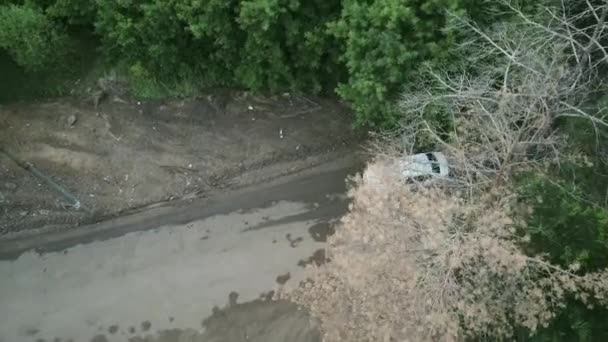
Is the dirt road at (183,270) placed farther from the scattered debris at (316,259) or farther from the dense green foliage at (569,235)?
the dense green foliage at (569,235)

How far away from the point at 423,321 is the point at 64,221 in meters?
8.34

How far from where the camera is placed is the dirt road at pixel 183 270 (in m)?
12.3

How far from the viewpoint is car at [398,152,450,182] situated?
1159cm

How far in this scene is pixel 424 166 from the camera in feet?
39.5

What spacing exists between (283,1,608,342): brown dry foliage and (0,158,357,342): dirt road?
1.94m

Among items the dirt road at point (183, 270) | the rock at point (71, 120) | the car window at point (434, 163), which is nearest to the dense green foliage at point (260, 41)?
the car window at point (434, 163)

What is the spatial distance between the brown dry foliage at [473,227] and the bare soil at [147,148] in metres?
3.55

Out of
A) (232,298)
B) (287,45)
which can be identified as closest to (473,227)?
(232,298)

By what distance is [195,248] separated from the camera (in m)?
13.2

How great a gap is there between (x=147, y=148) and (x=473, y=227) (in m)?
7.84

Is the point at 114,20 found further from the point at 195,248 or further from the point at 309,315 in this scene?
the point at 309,315

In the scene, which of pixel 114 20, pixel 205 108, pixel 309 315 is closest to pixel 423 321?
pixel 309 315

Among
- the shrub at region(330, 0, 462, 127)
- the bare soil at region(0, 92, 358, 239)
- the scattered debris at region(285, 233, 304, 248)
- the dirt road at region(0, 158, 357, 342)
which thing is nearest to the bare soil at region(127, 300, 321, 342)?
the dirt road at region(0, 158, 357, 342)

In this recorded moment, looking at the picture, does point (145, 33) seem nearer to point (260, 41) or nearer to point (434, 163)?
point (260, 41)
